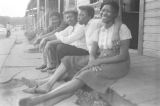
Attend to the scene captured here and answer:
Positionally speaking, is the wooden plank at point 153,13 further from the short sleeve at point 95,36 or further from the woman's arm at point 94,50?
the woman's arm at point 94,50

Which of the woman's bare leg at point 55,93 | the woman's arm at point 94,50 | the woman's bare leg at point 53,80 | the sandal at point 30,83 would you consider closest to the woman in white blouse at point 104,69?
the woman's bare leg at point 55,93

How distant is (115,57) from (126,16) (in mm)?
3827

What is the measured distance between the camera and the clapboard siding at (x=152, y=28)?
4977 millimetres

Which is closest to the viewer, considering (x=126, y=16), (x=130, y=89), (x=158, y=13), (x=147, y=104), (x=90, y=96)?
(x=147, y=104)

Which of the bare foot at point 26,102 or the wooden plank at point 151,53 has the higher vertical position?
the wooden plank at point 151,53

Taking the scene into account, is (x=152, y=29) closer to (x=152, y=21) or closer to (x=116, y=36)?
(x=152, y=21)

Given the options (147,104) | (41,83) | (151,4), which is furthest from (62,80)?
(151,4)

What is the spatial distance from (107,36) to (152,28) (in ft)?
6.58

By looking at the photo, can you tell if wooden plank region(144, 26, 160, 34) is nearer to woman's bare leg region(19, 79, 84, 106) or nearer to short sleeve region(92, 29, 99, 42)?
short sleeve region(92, 29, 99, 42)

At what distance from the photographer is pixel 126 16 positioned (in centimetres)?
684

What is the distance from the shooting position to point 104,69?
3158 millimetres

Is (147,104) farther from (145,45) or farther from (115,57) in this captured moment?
(145,45)

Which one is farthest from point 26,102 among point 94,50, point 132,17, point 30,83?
point 132,17

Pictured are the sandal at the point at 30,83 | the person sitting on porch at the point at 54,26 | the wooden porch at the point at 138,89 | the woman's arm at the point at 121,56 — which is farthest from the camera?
the person sitting on porch at the point at 54,26
